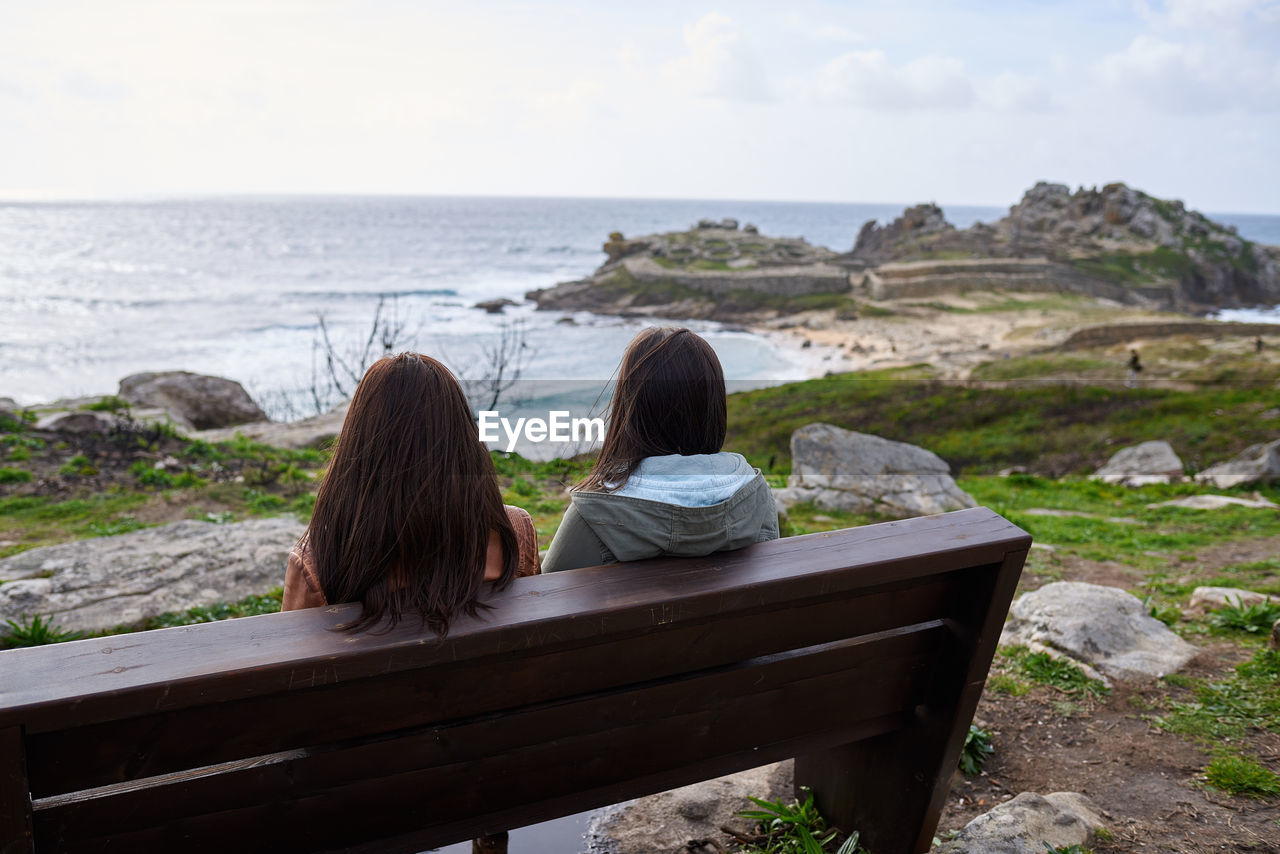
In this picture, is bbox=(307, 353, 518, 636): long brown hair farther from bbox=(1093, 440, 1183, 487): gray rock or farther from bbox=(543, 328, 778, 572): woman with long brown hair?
bbox=(1093, 440, 1183, 487): gray rock

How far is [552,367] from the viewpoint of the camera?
98.7ft

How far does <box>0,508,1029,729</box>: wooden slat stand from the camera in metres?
1.28

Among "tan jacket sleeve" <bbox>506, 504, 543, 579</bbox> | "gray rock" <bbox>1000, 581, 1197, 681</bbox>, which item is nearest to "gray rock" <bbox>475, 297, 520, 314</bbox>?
"gray rock" <bbox>1000, 581, 1197, 681</bbox>

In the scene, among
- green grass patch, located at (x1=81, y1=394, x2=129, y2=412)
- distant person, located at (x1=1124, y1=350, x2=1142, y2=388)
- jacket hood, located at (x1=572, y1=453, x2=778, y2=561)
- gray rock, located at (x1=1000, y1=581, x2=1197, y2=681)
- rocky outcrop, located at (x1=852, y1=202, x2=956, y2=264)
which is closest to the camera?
jacket hood, located at (x1=572, y1=453, x2=778, y2=561)

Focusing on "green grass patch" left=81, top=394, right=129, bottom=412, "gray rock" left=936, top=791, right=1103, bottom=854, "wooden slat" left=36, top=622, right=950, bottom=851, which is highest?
"wooden slat" left=36, top=622, right=950, bottom=851

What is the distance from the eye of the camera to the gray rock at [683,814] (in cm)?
277

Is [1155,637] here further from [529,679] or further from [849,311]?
[849,311]

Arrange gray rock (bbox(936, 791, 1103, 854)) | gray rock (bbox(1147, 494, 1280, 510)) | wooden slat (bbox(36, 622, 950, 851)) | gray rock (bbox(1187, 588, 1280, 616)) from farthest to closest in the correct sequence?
gray rock (bbox(1147, 494, 1280, 510)) < gray rock (bbox(1187, 588, 1280, 616)) < gray rock (bbox(936, 791, 1103, 854)) < wooden slat (bbox(36, 622, 950, 851))

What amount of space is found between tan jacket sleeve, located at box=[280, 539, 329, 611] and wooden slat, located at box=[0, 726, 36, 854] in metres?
0.62

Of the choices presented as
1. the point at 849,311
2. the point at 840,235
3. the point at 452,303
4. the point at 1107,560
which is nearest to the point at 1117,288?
the point at 849,311

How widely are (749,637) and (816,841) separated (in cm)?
108

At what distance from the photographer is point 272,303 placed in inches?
1822

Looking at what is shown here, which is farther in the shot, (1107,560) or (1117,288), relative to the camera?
(1117,288)

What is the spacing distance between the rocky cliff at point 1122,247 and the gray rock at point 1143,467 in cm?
3586
